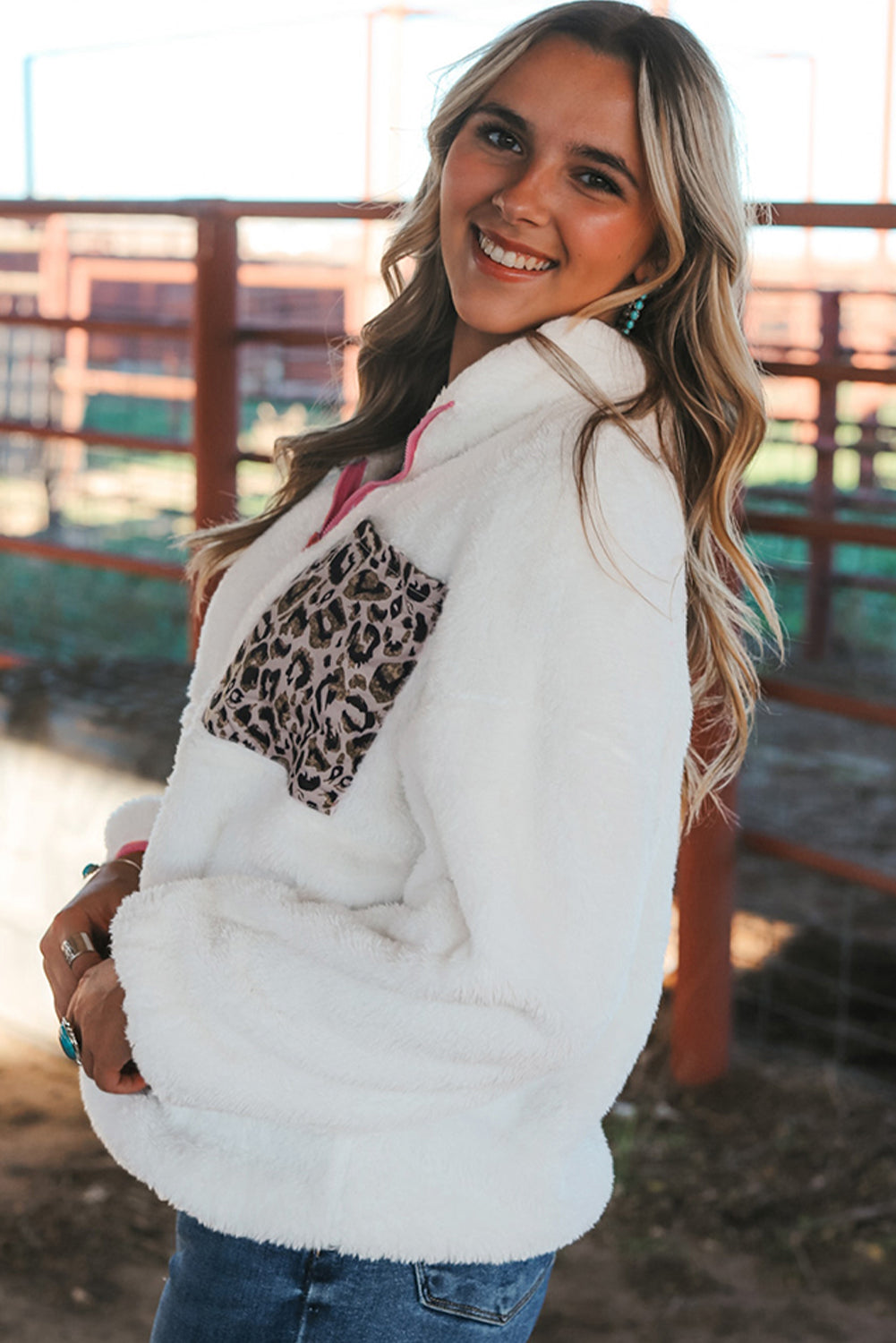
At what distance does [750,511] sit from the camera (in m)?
2.90

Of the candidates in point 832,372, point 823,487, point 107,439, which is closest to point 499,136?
point 832,372

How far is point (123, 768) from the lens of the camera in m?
4.43

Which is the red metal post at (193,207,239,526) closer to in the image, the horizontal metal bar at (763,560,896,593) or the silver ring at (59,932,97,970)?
the silver ring at (59,932,97,970)

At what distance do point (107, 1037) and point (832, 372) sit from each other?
6.06 ft

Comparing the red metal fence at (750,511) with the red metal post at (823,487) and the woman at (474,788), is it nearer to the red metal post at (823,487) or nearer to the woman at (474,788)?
the woman at (474,788)

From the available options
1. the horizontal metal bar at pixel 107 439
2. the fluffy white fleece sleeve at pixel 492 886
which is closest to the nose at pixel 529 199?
the fluffy white fleece sleeve at pixel 492 886

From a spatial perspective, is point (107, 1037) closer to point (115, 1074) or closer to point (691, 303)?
point (115, 1074)

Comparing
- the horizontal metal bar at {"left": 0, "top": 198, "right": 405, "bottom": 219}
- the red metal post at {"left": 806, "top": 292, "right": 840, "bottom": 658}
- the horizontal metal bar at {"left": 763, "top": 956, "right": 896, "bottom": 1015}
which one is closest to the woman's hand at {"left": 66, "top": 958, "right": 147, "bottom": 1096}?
the horizontal metal bar at {"left": 0, "top": 198, "right": 405, "bottom": 219}

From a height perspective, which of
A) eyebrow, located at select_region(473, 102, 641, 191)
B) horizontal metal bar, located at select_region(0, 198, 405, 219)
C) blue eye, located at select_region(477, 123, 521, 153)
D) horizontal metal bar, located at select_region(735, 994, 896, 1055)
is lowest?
horizontal metal bar, located at select_region(735, 994, 896, 1055)

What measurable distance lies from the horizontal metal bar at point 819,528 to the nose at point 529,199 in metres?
1.44

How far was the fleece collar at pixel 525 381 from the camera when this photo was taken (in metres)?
1.16

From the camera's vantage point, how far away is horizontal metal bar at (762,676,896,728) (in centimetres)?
253

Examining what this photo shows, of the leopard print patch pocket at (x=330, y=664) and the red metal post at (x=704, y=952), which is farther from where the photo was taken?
the red metal post at (x=704, y=952)

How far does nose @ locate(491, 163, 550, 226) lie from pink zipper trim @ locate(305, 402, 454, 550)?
17cm
